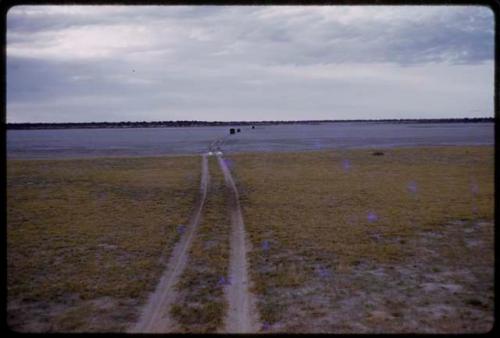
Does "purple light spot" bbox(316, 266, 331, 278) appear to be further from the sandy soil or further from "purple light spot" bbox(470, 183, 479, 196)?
"purple light spot" bbox(470, 183, 479, 196)

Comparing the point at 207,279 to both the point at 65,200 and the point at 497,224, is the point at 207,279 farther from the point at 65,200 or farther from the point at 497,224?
the point at 65,200

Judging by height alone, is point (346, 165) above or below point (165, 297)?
above

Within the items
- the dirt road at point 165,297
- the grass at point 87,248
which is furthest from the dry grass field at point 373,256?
the grass at point 87,248

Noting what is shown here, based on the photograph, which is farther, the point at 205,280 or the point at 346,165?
the point at 346,165

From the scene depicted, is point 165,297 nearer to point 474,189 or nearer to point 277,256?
point 277,256

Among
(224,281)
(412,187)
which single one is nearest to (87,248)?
(224,281)

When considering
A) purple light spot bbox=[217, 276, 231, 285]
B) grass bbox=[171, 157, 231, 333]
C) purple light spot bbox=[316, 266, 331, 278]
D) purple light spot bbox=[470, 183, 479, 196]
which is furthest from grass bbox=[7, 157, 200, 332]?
purple light spot bbox=[470, 183, 479, 196]
